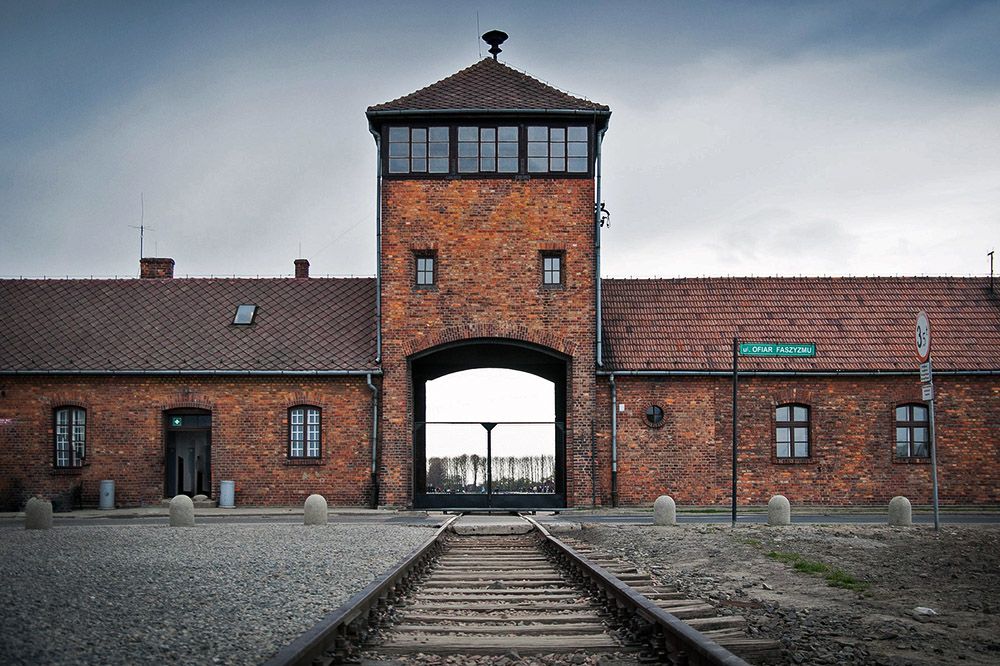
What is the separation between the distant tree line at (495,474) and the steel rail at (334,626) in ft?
76.9

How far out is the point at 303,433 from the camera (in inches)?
1053

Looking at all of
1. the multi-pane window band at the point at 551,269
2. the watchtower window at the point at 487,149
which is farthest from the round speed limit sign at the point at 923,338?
the watchtower window at the point at 487,149

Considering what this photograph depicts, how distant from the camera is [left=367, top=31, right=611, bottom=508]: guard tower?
86.4 ft

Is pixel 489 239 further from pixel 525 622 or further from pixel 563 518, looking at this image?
pixel 525 622

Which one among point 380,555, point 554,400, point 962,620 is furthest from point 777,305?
point 962,620

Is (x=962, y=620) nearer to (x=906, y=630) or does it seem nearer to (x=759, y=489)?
(x=906, y=630)

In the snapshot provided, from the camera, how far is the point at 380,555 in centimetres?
1382

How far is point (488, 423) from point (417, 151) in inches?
288

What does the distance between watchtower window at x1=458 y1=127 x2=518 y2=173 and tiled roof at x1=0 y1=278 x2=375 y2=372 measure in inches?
208

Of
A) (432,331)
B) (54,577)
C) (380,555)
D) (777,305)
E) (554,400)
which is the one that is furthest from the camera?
(554,400)

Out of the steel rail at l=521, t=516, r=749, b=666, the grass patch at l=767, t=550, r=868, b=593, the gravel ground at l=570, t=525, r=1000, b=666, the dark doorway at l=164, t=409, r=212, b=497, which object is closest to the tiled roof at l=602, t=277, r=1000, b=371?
the gravel ground at l=570, t=525, r=1000, b=666

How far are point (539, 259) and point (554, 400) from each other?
658 centimetres

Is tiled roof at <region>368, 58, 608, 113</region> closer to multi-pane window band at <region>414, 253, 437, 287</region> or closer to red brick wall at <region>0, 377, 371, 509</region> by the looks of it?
multi-pane window band at <region>414, 253, 437, 287</region>

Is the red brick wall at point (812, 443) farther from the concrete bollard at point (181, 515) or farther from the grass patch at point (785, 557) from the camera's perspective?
the grass patch at point (785, 557)
